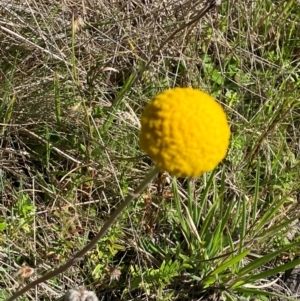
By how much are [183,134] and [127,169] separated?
1.17 m

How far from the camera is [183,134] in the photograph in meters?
0.86

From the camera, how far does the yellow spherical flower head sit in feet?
2.83

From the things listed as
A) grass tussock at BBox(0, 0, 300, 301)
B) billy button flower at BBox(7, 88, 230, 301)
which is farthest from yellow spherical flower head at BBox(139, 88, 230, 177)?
grass tussock at BBox(0, 0, 300, 301)

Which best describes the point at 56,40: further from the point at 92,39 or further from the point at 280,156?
the point at 280,156

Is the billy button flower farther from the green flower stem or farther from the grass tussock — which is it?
the grass tussock

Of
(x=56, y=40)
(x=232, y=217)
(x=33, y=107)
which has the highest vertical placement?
(x=56, y=40)

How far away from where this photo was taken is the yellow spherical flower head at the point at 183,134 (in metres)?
0.86

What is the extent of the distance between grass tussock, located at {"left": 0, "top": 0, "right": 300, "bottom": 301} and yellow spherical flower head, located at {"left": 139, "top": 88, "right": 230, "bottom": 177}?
87 centimetres

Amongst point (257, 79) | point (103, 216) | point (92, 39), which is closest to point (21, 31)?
point (92, 39)

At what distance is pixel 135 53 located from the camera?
86.8 inches

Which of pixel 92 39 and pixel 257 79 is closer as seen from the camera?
pixel 92 39

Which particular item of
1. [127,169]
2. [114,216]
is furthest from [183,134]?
[127,169]

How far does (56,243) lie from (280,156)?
95 cm

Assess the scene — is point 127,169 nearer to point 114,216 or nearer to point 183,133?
point 114,216
